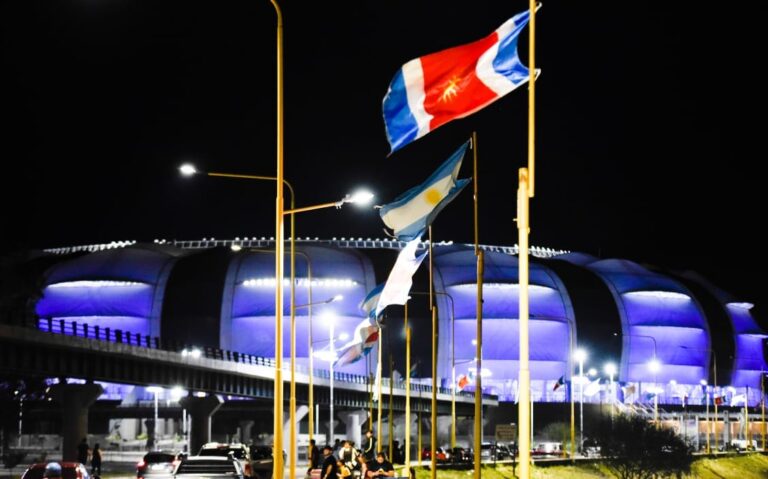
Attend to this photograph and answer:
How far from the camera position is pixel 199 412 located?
90062 mm

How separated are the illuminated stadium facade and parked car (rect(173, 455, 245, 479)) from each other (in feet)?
393

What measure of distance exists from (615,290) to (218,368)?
338 feet

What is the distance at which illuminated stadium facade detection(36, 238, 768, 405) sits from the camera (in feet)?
519

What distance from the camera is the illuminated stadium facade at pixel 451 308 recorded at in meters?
158

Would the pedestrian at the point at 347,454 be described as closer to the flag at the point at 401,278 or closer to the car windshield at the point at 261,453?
the flag at the point at 401,278

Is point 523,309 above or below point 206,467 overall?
above

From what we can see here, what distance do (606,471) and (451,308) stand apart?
80631 mm

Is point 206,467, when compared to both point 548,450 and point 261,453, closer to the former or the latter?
point 261,453

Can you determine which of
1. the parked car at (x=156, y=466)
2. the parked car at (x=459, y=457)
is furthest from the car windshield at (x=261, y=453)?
the parked car at (x=459, y=457)

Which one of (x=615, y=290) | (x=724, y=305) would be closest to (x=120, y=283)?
(x=615, y=290)

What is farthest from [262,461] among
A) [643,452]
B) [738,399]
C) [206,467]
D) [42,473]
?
[738,399]

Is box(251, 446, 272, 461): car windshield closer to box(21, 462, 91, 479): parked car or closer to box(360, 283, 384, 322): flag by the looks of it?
box(360, 283, 384, 322): flag

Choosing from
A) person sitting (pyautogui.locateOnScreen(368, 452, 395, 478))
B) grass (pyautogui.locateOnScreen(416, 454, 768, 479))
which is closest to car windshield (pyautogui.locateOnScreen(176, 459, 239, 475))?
person sitting (pyautogui.locateOnScreen(368, 452, 395, 478))

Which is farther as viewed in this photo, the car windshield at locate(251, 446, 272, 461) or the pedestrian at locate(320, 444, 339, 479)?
the car windshield at locate(251, 446, 272, 461)
